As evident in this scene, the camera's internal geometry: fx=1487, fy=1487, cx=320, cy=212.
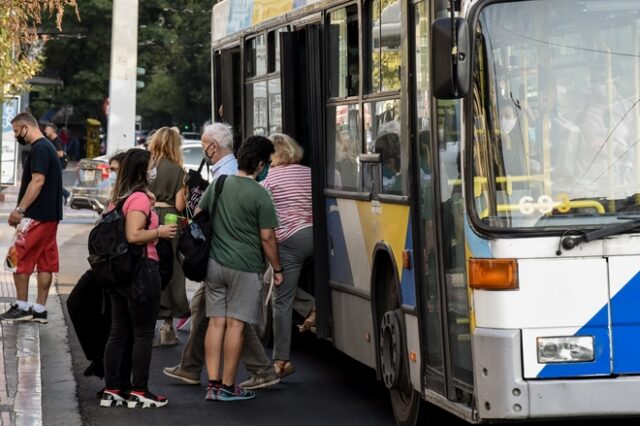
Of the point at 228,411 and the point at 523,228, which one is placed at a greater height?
the point at 523,228

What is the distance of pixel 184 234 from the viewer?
9.12 meters

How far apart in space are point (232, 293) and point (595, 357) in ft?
10.5

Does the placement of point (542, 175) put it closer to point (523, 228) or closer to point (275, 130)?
point (523, 228)

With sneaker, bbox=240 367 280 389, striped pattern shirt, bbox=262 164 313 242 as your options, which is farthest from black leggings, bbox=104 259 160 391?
striped pattern shirt, bbox=262 164 313 242

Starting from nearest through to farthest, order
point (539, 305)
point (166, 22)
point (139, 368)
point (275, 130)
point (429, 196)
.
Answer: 1. point (539, 305)
2. point (429, 196)
3. point (139, 368)
4. point (275, 130)
5. point (166, 22)

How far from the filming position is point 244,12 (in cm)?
1291

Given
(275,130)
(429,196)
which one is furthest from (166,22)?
(429,196)

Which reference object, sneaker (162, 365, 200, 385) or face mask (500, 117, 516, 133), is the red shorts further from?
face mask (500, 117, 516, 133)

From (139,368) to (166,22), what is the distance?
203 feet

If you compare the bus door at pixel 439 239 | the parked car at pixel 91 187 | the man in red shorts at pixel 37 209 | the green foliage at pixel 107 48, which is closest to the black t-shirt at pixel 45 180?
the man in red shorts at pixel 37 209

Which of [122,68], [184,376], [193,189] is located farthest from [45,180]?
[122,68]

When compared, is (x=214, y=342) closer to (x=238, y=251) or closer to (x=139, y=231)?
(x=238, y=251)

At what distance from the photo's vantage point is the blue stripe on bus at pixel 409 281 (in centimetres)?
757

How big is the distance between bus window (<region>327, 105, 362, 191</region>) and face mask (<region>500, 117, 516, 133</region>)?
2.24 metres
